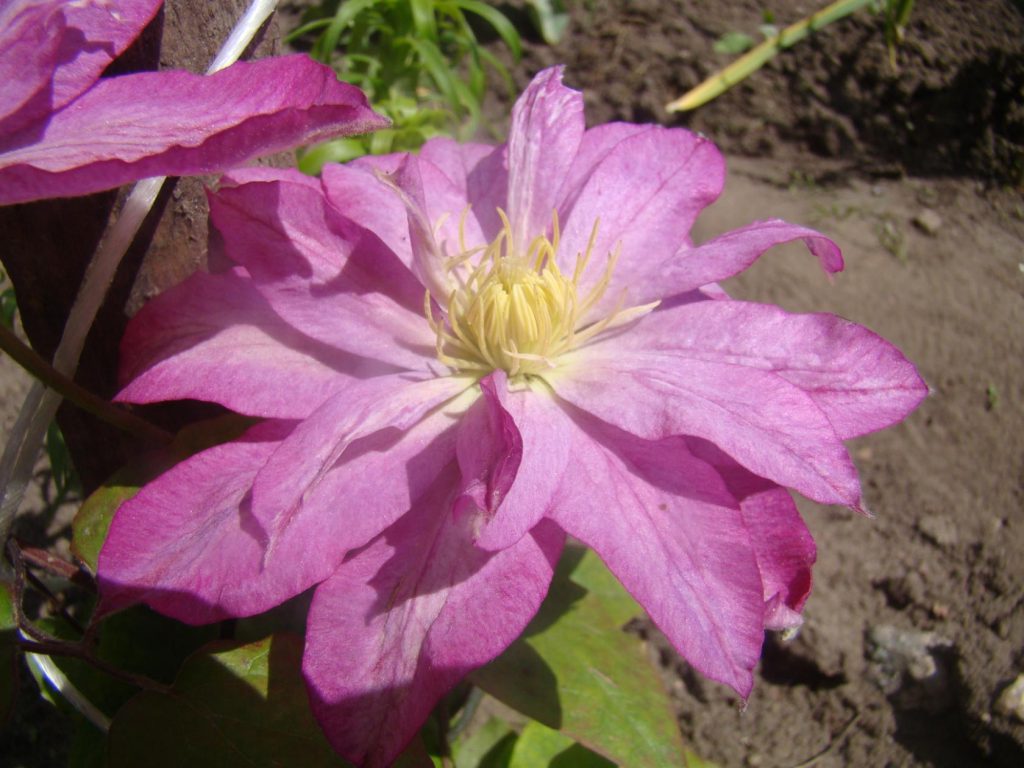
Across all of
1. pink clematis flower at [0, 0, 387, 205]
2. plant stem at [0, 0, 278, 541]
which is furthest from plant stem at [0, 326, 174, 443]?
pink clematis flower at [0, 0, 387, 205]

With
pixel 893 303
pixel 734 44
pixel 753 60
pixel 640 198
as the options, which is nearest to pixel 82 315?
pixel 640 198

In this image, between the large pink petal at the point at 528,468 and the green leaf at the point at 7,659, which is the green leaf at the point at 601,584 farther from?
the green leaf at the point at 7,659

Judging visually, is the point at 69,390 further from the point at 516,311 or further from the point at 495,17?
the point at 495,17

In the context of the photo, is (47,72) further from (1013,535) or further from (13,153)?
(1013,535)

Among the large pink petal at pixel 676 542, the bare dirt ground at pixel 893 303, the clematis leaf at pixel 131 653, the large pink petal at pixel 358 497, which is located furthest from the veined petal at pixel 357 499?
the bare dirt ground at pixel 893 303

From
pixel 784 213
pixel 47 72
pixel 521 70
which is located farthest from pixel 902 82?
pixel 47 72

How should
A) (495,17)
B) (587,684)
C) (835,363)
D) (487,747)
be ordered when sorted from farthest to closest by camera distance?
1. (495,17)
2. (487,747)
3. (587,684)
4. (835,363)
